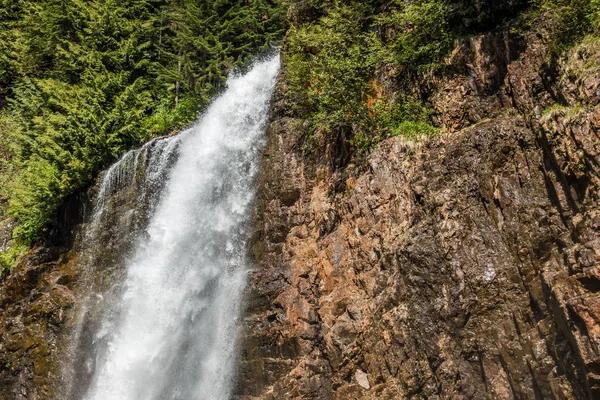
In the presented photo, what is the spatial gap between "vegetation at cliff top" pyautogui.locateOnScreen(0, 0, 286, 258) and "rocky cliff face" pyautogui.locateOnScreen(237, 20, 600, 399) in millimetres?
9360

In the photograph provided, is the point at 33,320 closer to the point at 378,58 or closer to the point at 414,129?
the point at 414,129

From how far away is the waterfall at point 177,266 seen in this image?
39.9 ft

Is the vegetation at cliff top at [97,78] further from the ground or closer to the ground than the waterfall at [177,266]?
further from the ground

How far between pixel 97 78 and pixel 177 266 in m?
9.67

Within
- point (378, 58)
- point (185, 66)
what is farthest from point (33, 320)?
point (378, 58)

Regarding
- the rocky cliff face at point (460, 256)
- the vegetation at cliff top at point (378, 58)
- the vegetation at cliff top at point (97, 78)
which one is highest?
the vegetation at cliff top at point (97, 78)

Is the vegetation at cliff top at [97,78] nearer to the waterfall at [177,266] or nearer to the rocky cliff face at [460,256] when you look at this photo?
the waterfall at [177,266]

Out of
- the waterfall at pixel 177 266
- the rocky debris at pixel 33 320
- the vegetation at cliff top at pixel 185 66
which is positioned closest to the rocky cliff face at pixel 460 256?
the vegetation at cliff top at pixel 185 66

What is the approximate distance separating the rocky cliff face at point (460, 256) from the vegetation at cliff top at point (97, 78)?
9.36 metres

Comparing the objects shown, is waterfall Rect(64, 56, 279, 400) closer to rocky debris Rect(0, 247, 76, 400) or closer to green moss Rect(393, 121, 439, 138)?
rocky debris Rect(0, 247, 76, 400)

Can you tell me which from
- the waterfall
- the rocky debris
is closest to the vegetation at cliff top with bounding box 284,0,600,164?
the waterfall

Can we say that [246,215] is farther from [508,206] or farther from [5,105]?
[5,105]

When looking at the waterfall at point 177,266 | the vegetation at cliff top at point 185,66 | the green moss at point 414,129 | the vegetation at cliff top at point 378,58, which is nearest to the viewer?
the green moss at point 414,129

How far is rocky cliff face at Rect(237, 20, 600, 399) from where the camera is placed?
7.12m
